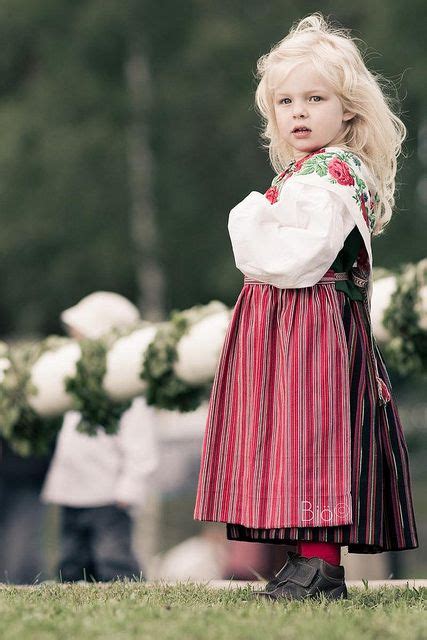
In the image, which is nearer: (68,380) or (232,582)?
(232,582)

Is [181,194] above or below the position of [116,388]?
above

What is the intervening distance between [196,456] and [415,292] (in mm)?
5480

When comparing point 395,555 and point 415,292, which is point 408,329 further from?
point 395,555

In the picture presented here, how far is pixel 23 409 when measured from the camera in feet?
22.2

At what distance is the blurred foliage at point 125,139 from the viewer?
20078 mm

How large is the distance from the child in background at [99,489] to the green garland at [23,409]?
0.26 metres

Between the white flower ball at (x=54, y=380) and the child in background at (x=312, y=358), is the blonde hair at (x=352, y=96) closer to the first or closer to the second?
the child in background at (x=312, y=358)

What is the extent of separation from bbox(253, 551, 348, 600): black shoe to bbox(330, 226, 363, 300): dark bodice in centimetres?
82

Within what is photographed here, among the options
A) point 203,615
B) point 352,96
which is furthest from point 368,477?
point 352,96

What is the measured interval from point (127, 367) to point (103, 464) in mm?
1071

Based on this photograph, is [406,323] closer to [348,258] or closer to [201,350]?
[201,350]

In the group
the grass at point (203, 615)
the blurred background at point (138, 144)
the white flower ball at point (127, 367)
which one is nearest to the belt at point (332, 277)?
the grass at point (203, 615)

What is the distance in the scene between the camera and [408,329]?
6012mm

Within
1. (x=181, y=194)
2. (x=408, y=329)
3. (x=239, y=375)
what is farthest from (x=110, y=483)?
(x=181, y=194)
